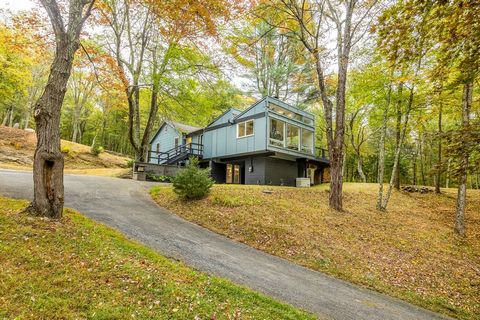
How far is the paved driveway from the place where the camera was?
471cm

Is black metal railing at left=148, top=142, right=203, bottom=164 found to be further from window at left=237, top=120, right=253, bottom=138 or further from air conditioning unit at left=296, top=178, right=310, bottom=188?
air conditioning unit at left=296, top=178, right=310, bottom=188

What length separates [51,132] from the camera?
5.34 m

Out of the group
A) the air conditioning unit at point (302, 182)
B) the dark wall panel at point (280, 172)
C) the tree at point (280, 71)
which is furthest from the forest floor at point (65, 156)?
the tree at point (280, 71)

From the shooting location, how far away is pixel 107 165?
24.4 metres

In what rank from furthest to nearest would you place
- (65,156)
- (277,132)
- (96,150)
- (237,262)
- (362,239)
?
(96,150), (65,156), (277,132), (362,239), (237,262)

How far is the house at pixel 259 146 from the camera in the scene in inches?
664

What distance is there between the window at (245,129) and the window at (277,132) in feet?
4.90

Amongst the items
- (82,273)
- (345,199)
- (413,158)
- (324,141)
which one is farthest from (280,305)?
(413,158)

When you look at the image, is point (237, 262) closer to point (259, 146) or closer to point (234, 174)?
point (259, 146)

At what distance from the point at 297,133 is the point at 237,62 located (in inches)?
294

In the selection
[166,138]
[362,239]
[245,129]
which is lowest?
[362,239]

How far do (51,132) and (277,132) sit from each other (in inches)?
562

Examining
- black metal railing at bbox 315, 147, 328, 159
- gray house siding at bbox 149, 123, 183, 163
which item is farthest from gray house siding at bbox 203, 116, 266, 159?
black metal railing at bbox 315, 147, 328, 159

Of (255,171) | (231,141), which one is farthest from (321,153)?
(231,141)
